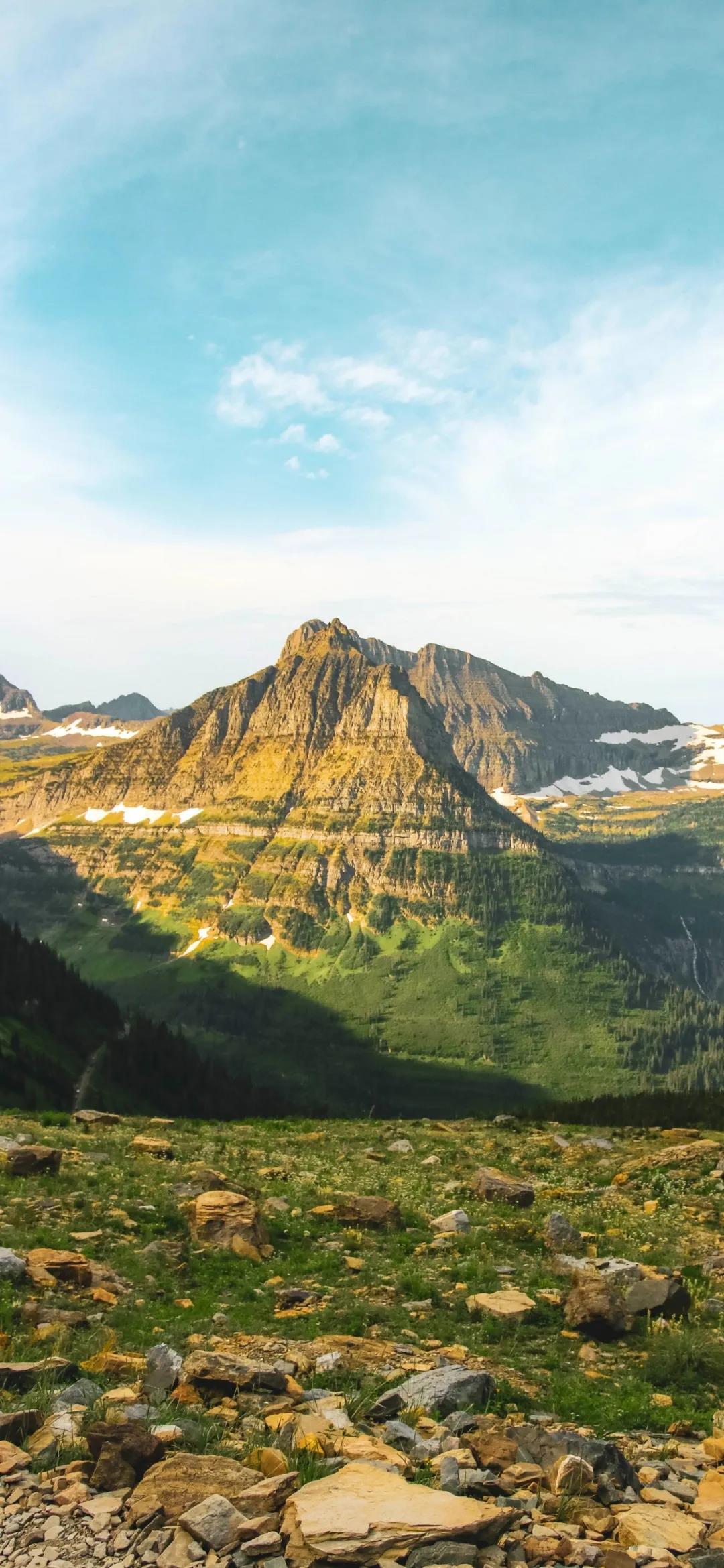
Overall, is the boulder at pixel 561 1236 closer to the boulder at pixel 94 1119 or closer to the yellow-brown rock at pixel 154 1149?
the yellow-brown rock at pixel 154 1149

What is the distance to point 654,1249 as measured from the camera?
870 inches

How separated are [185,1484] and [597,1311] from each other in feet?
31.2

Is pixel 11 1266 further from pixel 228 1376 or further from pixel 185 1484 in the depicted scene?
pixel 185 1484

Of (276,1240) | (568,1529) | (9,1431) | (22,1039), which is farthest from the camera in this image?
(22,1039)

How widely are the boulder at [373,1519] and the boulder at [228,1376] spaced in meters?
3.50

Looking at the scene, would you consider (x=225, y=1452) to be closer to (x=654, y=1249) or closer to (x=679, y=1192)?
(x=654, y=1249)

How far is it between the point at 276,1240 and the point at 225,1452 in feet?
38.2

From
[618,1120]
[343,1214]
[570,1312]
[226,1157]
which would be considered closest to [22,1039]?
[618,1120]

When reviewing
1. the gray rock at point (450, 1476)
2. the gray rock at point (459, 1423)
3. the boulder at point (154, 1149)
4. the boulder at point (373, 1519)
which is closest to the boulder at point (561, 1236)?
the gray rock at point (459, 1423)

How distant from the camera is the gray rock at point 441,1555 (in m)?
8.04

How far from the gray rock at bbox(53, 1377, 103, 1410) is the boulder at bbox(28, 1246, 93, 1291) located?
5.19 meters

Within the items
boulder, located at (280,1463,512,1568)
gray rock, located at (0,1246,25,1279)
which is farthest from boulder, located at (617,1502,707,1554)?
gray rock, located at (0,1246,25,1279)

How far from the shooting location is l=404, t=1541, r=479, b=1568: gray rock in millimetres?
8039

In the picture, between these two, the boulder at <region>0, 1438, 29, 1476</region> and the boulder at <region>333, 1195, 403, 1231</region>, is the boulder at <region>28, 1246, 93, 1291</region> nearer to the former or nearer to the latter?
the boulder at <region>0, 1438, 29, 1476</region>
